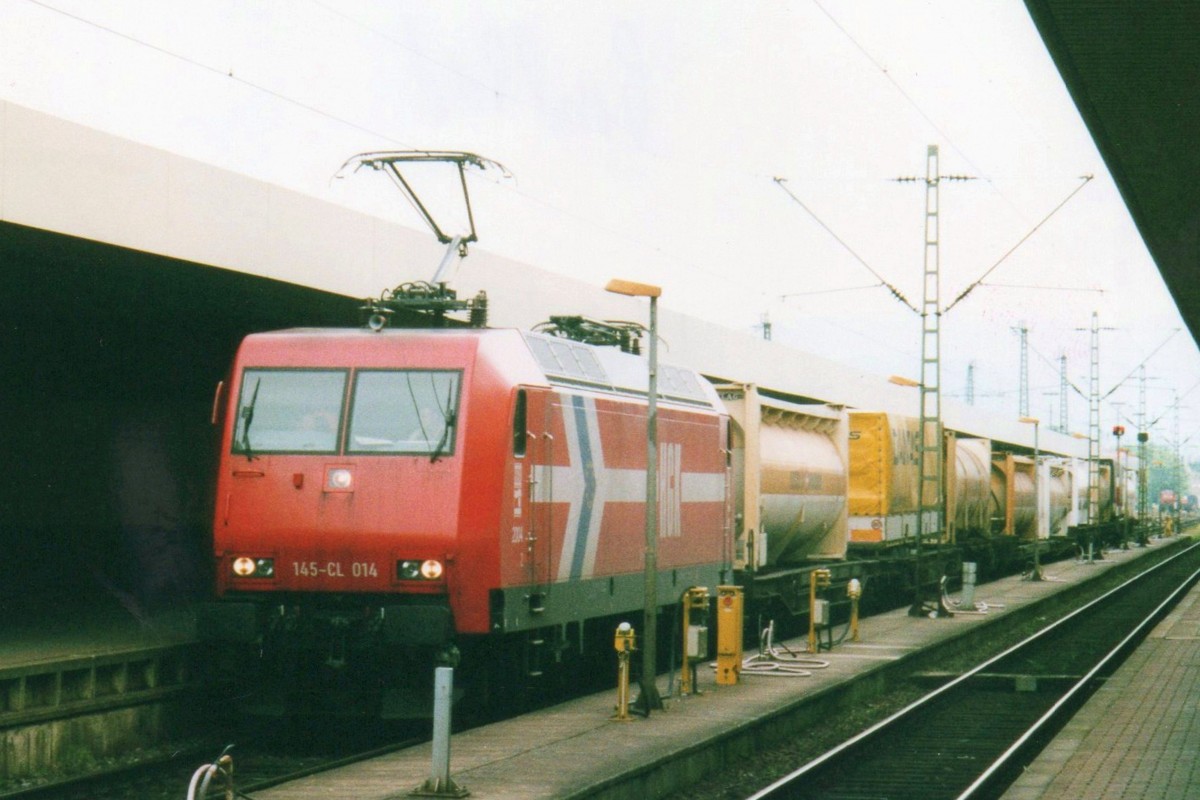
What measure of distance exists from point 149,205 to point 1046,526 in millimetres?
38893

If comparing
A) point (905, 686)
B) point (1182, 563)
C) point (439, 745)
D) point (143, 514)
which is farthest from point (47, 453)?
point (1182, 563)

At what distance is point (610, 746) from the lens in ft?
41.8

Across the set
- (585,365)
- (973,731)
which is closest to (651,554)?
(585,365)

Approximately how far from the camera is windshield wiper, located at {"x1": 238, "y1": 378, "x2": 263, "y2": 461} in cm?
1357

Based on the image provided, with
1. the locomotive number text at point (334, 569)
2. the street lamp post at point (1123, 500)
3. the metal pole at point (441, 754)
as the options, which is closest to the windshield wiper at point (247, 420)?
the locomotive number text at point (334, 569)

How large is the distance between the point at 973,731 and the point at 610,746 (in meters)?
5.50

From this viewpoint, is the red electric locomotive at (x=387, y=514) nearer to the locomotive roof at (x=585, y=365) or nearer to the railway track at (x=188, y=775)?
the locomotive roof at (x=585, y=365)

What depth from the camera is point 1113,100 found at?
30.0ft

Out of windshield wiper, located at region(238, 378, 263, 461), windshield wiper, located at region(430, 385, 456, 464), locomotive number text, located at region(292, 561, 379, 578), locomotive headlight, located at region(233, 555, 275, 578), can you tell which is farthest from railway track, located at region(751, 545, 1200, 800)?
windshield wiper, located at region(238, 378, 263, 461)

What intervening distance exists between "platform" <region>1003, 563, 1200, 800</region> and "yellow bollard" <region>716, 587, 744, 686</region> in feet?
11.5

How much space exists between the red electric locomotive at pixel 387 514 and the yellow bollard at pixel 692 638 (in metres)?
1.82

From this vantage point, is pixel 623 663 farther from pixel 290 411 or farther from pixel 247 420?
pixel 247 420

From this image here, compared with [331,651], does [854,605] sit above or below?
above

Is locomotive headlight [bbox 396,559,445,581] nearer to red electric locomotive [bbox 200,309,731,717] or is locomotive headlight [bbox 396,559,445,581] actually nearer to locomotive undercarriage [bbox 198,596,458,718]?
red electric locomotive [bbox 200,309,731,717]
